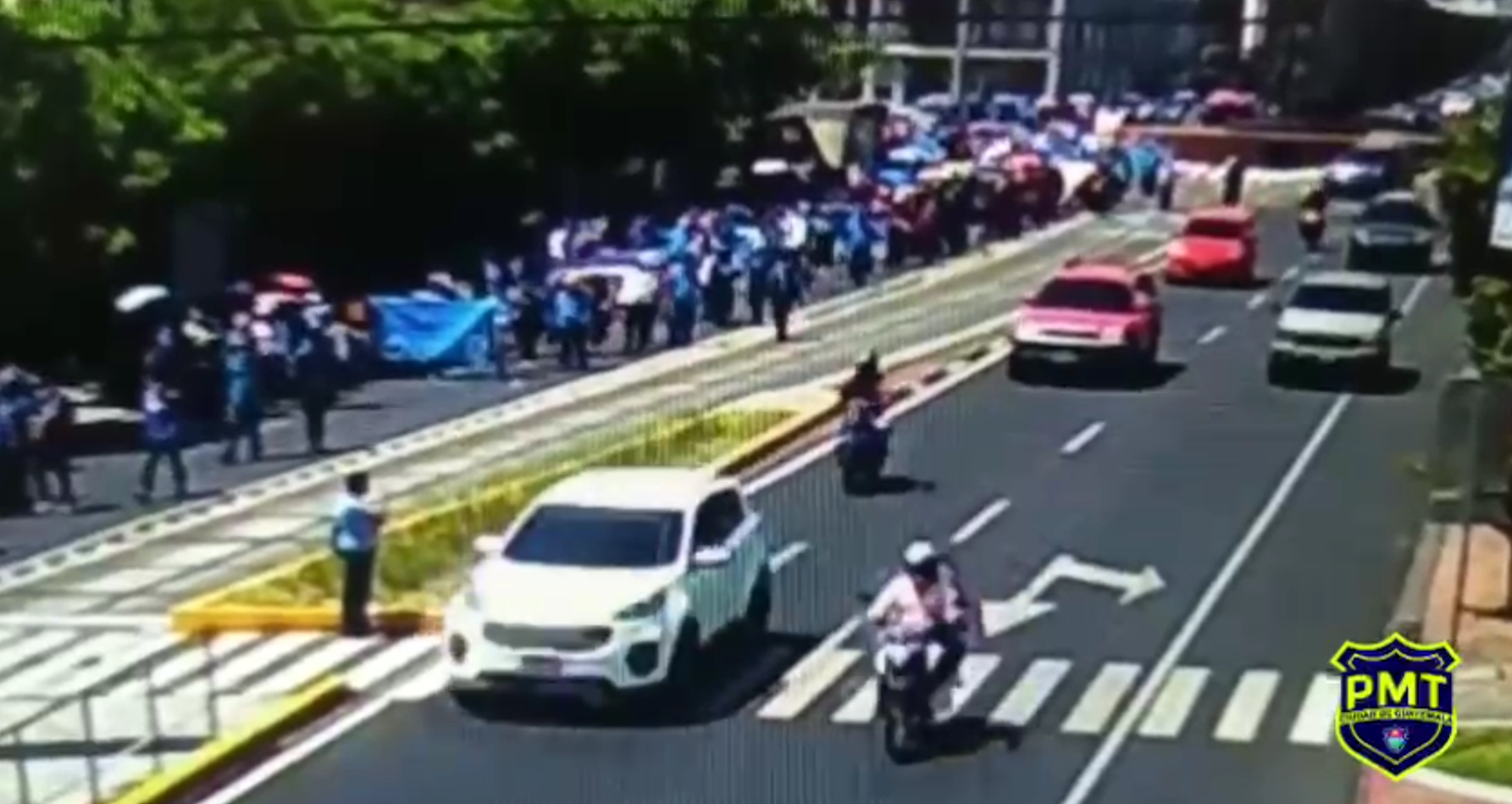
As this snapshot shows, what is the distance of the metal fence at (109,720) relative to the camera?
8.87 m

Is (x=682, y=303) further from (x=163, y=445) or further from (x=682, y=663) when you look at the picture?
(x=163, y=445)

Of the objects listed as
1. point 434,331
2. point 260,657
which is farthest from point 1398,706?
point 260,657

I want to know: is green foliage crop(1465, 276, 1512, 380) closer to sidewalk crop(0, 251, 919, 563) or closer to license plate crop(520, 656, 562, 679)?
sidewalk crop(0, 251, 919, 563)

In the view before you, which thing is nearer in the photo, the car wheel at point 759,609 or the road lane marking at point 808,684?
the road lane marking at point 808,684

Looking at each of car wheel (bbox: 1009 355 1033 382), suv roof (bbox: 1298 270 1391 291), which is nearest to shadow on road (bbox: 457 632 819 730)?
car wheel (bbox: 1009 355 1033 382)

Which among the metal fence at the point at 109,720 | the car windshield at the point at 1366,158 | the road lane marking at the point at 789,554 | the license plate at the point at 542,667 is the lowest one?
the metal fence at the point at 109,720

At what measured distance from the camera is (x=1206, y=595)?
28.8 ft

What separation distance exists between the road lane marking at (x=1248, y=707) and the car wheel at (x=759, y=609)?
1.09m

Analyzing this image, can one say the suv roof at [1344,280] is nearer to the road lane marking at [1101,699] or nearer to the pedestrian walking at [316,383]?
the road lane marking at [1101,699]

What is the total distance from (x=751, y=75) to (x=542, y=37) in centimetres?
52

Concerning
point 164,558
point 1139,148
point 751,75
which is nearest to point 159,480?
point 164,558

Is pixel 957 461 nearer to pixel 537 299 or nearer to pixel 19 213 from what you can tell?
pixel 537 299

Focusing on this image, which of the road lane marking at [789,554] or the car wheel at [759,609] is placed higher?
the road lane marking at [789,554]

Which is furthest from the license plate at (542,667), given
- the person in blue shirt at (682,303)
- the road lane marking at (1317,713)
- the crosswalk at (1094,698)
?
the road lane marking at (1317,713)
